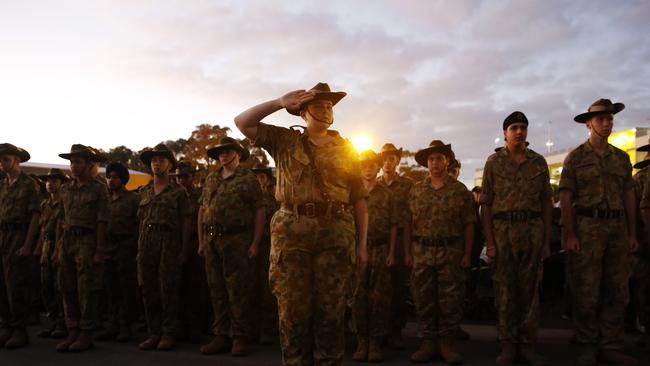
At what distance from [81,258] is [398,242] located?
3785 millimetres

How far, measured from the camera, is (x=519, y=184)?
5160 mm

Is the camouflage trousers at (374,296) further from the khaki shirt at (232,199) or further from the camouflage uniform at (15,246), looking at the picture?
the camouflage uniform at (15,246)

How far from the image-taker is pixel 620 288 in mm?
5043

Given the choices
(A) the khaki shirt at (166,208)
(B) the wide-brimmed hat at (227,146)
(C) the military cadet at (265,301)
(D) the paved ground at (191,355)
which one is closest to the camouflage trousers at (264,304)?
(C) the military cadet at (265,301)

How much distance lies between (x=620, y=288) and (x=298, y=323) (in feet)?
11.8

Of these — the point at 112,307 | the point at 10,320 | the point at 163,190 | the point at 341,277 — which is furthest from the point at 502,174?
the point at 10,320

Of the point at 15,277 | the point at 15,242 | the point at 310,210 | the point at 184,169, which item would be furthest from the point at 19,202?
the point at 310,210

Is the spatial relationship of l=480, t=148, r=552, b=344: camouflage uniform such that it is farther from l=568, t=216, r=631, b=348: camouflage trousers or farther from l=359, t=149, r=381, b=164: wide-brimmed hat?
l=359, t=149, r=381, b=164: wide-brimmed hat

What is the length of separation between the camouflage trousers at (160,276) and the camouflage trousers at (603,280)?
4572mm

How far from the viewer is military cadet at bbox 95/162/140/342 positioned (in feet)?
21.9

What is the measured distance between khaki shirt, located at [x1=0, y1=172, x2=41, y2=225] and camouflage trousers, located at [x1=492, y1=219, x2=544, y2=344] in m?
5.63

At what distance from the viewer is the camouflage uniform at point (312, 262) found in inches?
134

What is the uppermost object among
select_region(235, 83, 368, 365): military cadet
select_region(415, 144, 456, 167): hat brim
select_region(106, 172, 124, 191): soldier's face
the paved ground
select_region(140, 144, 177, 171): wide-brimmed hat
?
select_region(140, 144, 177, 171): wide-brimmed hat

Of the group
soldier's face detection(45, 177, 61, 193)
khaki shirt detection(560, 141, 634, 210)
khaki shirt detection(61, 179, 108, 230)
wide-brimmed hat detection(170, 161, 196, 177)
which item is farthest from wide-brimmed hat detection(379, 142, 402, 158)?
soldier's face detection(45, 177, 61, 193)
